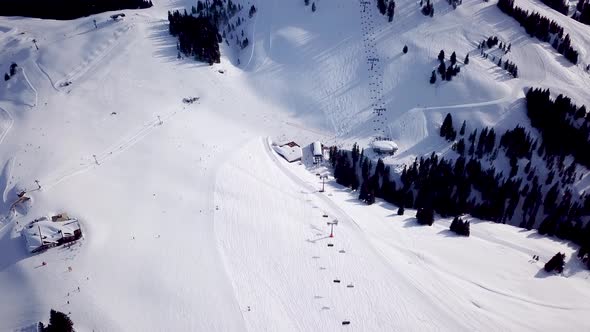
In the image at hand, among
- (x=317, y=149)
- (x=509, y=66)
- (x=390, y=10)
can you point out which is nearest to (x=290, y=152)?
(x=317, y=149)

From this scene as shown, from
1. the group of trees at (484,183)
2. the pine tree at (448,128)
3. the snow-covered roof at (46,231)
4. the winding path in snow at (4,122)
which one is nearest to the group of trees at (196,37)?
the winding path in snow at (4,122)

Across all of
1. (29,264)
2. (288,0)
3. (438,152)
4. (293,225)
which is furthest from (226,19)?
(29,264)

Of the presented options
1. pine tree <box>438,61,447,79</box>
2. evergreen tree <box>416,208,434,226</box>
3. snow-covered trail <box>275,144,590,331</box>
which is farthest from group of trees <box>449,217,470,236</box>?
pine tree <box>438,61,447,79</box>

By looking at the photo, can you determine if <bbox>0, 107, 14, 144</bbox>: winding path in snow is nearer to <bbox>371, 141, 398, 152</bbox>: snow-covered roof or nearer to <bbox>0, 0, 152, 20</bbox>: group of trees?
<bbox>0, 0, 152, 20</bbox>: group of trees

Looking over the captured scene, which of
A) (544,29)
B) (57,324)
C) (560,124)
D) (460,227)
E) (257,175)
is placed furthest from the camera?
(544,29)

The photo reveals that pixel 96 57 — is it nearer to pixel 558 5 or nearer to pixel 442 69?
pixel 442 69

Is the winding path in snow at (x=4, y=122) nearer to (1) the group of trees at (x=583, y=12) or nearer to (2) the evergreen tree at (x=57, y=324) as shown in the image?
(2) the evergreen tree at (x=57, y=324)
